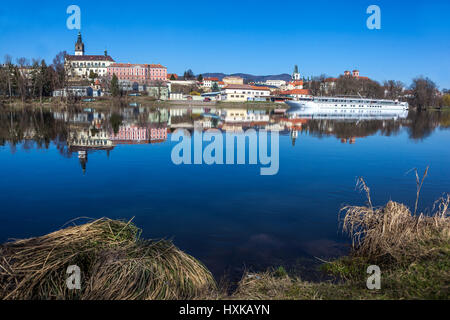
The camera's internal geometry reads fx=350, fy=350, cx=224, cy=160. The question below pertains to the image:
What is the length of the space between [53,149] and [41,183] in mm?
6416

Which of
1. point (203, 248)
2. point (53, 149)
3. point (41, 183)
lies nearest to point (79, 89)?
point (53, 149)

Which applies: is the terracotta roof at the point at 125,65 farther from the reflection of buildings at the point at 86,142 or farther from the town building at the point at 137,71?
the reflection of buildings at the point at 86,142

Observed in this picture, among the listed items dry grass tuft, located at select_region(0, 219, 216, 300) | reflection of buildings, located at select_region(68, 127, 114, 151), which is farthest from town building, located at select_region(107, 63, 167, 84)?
dry grass tuft, located at select_region(0, 219, 216, 300)

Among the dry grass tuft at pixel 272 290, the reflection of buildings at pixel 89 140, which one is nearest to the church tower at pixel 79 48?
the reflection of buildings at pixel 89 140

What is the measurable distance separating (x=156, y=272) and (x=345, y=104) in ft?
276

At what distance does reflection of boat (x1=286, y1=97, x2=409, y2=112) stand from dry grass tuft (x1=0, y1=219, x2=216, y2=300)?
257ft

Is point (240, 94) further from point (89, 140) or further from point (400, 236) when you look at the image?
point (400, 236)

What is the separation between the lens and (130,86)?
316 ft

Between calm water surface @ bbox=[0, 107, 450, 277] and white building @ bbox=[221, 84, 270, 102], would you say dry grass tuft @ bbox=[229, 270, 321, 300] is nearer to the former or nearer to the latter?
calm water surface @ bbox=[0, 107, 450, 277]

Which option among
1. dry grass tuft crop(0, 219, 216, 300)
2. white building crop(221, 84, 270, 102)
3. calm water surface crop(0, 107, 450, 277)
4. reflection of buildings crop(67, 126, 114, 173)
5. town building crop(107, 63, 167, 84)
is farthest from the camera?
town building crop(107, 63, 167, 84)

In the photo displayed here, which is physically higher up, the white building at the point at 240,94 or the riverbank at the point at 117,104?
the white building at the point at 240,94

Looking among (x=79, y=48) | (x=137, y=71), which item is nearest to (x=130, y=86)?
(x=137, y=71)

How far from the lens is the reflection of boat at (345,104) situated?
80.0 m

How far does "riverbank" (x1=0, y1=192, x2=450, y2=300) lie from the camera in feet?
12.6
